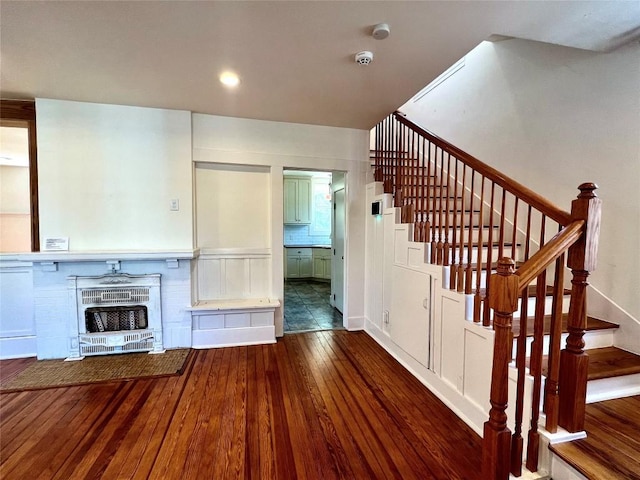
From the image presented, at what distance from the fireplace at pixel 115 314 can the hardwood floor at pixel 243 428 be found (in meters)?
0.63

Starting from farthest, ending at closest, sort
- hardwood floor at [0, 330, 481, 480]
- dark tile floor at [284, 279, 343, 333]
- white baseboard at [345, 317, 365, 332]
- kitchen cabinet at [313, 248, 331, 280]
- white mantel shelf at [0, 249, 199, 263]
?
kitchen cabinet at [313, 248, 331, 280], dark tile floor at [284, 279, 343, 333], white baseboard at [345, 317, 365, 332], white mantel shelf at [0, 249, 199, 263], hardwood floor at [0, 330, 481, 480]

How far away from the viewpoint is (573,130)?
7.76ft

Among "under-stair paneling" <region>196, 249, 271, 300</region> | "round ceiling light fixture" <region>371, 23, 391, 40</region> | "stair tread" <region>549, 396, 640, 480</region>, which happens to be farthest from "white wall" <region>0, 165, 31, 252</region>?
"stair tread" <region>549, 396, 640, 480</region>

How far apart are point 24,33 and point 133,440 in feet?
8.83

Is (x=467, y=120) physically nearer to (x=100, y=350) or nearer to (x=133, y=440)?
(x=133, y=440)

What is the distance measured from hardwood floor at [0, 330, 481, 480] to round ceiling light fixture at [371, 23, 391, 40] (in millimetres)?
2551

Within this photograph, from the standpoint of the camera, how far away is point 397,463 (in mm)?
1655

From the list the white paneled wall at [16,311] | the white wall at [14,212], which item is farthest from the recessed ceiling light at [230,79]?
the white wall at [14,212]

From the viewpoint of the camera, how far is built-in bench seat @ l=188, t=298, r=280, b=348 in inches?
126

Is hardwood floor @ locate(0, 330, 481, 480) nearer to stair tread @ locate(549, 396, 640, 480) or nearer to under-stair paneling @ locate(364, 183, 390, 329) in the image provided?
stair tread @ locate(549, 396, 640, 480)

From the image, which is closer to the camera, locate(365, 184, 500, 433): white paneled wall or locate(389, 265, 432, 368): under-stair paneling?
locate(365, 184, 500, 433): white paneled wall

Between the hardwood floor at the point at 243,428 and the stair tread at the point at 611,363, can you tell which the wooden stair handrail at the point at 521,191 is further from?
the hardwood floor at the point at 243,428

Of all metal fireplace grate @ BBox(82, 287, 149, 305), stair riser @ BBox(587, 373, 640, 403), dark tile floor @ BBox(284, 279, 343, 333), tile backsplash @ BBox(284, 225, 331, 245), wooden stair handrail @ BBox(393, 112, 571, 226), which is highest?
wooden stair handrail @ BBox(393, 112, 571, 226)

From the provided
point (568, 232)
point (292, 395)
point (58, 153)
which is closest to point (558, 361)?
point (568, 232)
